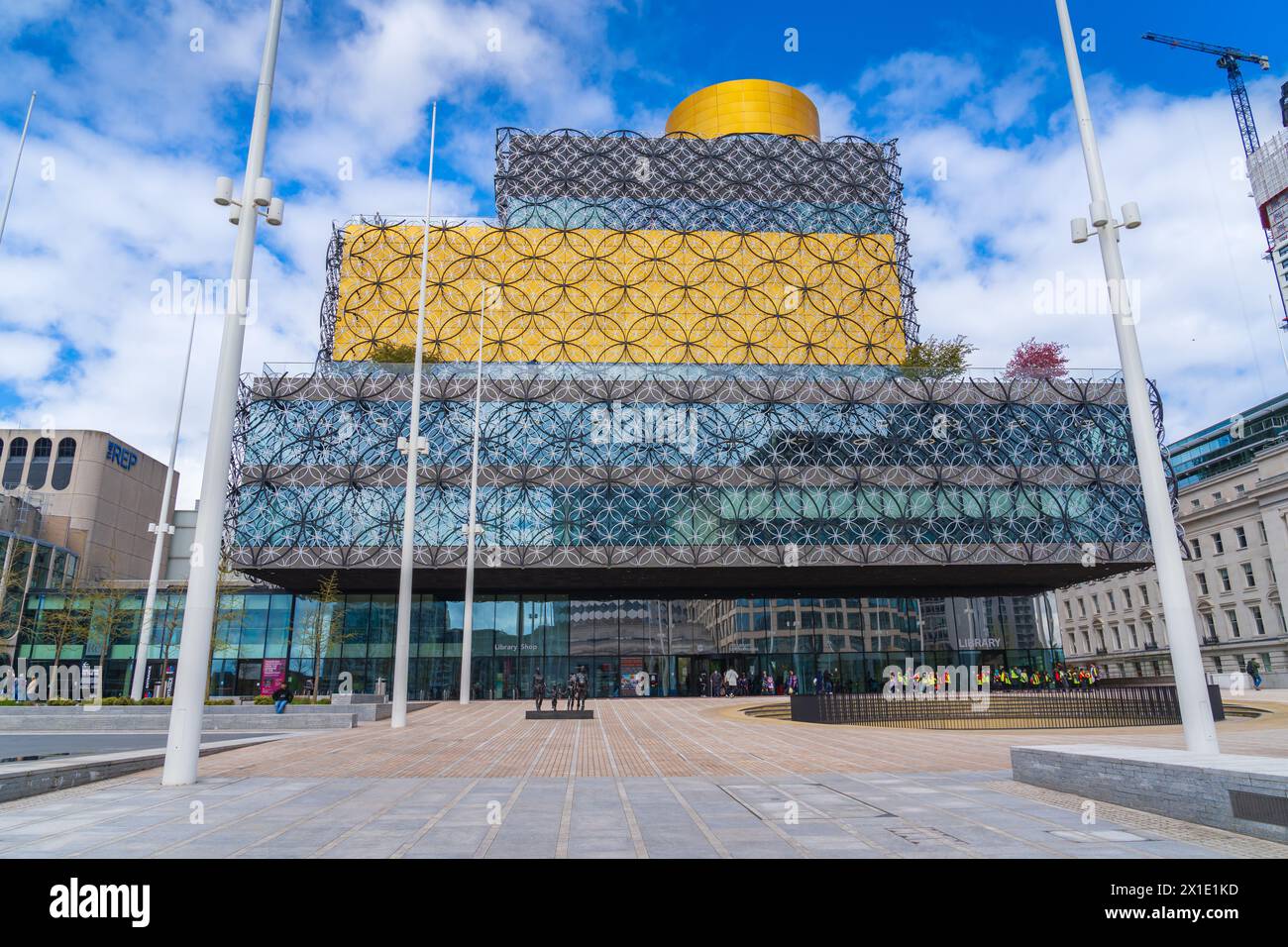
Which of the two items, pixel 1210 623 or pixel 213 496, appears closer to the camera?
pixel 213 496

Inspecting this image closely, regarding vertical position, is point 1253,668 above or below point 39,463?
below

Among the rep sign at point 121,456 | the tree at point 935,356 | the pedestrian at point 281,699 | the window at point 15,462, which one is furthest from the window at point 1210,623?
the window at point 15,462

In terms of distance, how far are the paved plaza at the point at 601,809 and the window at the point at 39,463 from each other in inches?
3174

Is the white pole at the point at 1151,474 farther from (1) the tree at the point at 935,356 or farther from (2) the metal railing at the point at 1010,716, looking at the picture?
(1) the tree at the point at 935,356

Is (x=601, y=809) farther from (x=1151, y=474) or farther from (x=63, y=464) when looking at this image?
(x=63, y=464)

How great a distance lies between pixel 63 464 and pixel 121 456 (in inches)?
202

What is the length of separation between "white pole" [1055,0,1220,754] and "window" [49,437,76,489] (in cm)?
9276

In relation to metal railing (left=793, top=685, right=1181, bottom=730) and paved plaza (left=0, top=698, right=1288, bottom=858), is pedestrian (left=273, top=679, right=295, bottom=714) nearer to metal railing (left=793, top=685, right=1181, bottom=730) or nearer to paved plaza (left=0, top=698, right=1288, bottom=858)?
paved plaza (left=0, top=698, right=1288, bottom=858)

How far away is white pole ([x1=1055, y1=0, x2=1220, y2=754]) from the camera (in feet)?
34.8

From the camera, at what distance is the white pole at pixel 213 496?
37.2 ft

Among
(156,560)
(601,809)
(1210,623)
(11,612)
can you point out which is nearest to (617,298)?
(156,560)

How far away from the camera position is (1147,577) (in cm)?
8256

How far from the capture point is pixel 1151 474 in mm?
11914
